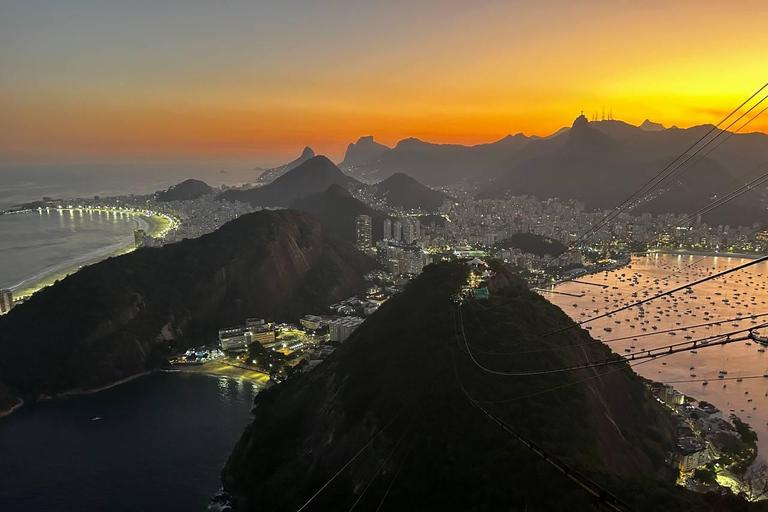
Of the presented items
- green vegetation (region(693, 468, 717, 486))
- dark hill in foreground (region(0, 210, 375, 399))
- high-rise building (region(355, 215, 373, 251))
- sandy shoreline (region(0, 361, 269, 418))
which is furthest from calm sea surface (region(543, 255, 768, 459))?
high-rise building (region(355, 215, 373, 251))

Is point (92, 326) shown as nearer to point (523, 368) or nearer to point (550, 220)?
point (523, 368)

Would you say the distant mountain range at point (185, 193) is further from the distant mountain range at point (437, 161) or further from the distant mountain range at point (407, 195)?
the distant mountain range at point (437, 161)

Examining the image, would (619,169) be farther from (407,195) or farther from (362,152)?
(362,152)

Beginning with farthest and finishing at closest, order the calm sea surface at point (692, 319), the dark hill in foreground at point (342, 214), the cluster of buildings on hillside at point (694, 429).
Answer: the dark hill in foreground at point (342, 214)
the calm sea surface at point (692, 319)
the cluster of buildings on hillside at point (694, 429)

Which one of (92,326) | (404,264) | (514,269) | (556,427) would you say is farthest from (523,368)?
(514,269)

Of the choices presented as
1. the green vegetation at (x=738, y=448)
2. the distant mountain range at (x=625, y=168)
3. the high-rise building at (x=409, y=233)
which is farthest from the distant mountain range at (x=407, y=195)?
the green vegetation at (x=738, y=448)

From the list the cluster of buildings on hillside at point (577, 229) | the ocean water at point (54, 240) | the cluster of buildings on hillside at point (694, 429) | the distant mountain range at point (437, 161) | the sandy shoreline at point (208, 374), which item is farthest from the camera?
the distant mountain range at point (437, 161)

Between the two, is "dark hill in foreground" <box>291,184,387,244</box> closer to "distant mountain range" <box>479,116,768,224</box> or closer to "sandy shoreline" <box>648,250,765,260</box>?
"sandy shoreline" <box>648,250,765,260</box>
